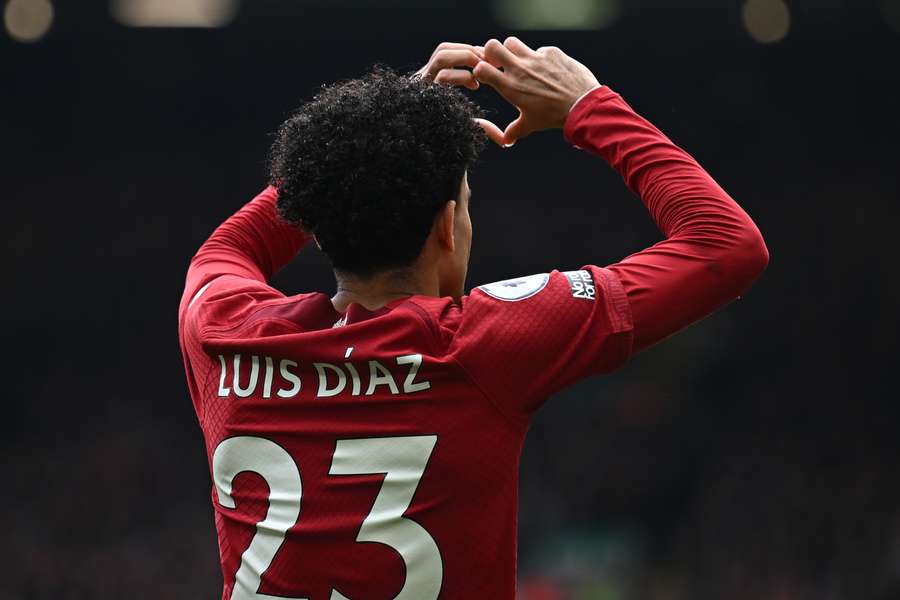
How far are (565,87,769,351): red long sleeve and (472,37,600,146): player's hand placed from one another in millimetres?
27

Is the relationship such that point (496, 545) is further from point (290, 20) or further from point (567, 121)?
point (290, 20)

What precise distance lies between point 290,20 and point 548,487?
4.53m

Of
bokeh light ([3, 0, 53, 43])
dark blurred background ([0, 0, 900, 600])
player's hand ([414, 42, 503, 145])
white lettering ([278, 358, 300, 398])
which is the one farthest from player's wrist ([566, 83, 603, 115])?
bokeh light ([3, 0, 53, 43])

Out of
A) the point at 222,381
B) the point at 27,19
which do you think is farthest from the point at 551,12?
the point at 222,381

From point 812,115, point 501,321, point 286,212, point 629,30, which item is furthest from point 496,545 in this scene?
point 812,115

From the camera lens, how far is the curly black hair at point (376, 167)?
1.64 meters

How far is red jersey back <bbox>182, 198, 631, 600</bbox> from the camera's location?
5.24 feet

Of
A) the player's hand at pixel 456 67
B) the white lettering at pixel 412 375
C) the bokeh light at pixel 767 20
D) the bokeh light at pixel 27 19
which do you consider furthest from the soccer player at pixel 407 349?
the bokeh light at pixel 767 20

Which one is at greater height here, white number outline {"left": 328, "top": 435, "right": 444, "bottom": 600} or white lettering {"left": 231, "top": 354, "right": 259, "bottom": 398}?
white lettering {"left": 231, "top": 354, "right": 259, "bottom": 398}

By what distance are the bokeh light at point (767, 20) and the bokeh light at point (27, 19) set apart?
530 centimetres

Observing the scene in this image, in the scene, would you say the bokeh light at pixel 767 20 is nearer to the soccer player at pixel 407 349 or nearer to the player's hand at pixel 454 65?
the player's hand at pixel 454 65

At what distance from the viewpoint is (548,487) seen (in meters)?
10.1

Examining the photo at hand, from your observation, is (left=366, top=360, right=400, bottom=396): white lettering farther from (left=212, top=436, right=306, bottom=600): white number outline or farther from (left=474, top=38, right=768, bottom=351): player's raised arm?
(left=474, top=38, right=768, bottom=351): player's raised arm

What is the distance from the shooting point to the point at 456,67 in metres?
1.94
